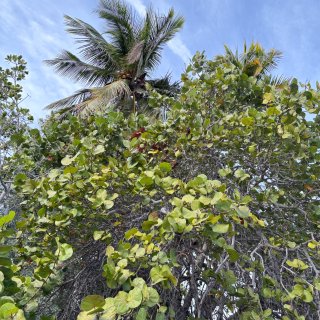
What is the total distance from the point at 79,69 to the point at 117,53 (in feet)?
3.71

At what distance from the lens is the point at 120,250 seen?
164 centimetres

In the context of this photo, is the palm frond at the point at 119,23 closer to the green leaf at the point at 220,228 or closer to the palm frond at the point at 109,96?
the palm frond at the point at 109,96

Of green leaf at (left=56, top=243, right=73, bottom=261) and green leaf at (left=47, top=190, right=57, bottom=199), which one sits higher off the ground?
green leaf at (left=47, top=190, right=57, bottom=199)

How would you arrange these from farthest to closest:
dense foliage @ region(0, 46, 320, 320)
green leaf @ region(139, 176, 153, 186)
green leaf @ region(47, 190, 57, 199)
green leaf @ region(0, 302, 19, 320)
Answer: green leaf @ region(47, 190, 57, 199) → green leaf @ region(139, 176, 153, 186) → dense foliage @ region(0, 46, 320, 320) → green leaf @ region(0, 302, 19, 320)

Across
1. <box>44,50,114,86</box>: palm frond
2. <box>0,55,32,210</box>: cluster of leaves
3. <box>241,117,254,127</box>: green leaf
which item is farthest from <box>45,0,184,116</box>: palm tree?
<box>241,117,254,127</box>: green leaf

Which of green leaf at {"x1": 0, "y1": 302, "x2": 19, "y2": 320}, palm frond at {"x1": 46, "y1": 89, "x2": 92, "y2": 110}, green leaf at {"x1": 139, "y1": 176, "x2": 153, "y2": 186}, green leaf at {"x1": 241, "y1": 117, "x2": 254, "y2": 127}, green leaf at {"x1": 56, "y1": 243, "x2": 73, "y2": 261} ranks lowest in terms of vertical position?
green leaf at {"x1": 0, "y1": 302, "x2": 19, "y2": 320}

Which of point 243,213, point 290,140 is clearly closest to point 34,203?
point 243,213

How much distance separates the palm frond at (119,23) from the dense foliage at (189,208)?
20.5ft

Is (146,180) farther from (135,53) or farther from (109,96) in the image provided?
(135,53)

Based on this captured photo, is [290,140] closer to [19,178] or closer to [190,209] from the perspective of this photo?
[190,209]

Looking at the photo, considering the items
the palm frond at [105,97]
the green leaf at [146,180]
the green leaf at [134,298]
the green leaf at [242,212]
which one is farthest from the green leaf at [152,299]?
the palm frond at [105,97]

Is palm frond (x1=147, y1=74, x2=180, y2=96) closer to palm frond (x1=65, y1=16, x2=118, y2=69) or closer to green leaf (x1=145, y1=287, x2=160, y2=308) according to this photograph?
palm frond (x1=65, y1=16, x2=118, y2=69)

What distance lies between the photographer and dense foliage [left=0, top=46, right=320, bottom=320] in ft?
5.53

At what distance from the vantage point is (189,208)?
172cm
